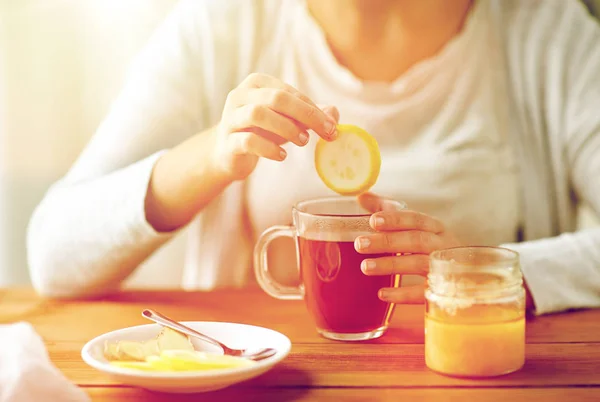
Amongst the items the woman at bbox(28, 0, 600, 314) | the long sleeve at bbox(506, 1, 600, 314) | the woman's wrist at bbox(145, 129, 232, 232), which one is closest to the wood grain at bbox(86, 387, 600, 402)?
the woman's wrist at bbox(145, 129, 232, 232)

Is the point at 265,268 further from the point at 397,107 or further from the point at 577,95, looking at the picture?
the point at 577,95

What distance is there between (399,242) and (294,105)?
208mm

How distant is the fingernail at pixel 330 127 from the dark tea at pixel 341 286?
0.13 meters

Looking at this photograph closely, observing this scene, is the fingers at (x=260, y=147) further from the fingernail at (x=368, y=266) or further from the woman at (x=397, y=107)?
the woman at (x=397, y=107)

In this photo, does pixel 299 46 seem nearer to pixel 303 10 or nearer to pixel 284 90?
pixel 303 10

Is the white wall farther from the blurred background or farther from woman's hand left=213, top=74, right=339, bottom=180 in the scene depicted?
woman's hand left=213, top=74, right=339, bottom=180

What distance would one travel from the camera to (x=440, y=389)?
2.43ft

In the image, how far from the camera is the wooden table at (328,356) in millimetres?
730

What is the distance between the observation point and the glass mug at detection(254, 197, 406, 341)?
0.85 meters

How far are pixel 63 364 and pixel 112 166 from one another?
535 mm

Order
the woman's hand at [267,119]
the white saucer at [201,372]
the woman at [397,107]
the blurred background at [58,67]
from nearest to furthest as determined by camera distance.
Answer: the white saucer at [201,372] → the woman's hand at [267,119] → the woman at [397,107] → the blurred background at [58,67]

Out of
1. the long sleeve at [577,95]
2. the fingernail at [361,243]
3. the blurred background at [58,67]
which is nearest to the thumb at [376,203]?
the fingernail at [361,243]

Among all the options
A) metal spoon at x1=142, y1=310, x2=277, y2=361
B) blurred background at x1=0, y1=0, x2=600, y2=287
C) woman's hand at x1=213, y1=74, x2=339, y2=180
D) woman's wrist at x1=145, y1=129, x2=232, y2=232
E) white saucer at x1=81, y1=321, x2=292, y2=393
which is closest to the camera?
white saucer at x1=81, y1=321, x2=292, y2=393

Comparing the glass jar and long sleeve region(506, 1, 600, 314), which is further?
long sleeve region(506, 1, 600, 314)
